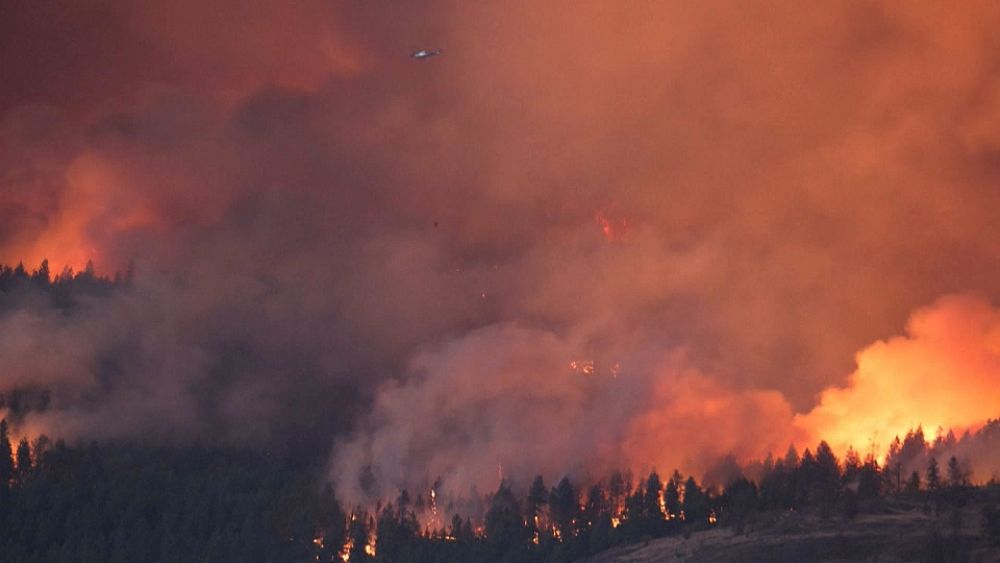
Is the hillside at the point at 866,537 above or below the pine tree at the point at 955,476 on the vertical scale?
below

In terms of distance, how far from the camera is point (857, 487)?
19025 cm

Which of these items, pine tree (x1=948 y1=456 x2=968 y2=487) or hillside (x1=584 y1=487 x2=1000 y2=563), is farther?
pine tree (x1=948 y1=456 x2=968 y2=487)

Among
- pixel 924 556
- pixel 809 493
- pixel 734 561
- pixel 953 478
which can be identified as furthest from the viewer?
pixel 809 493

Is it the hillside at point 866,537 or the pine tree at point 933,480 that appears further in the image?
the pine tree at point 933,480

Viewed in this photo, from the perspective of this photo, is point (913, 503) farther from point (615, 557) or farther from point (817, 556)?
point (615, 557)

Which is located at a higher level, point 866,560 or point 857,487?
point 857,487

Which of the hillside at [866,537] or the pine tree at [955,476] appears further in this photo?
the pine tree at [955,476]

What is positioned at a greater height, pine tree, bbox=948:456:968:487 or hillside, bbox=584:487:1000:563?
pine tree, bbox=948:456:968:487

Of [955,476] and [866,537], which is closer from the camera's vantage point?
[866,537]

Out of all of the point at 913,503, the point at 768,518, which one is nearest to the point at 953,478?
the point at 913,503

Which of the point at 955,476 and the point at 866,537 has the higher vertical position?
the point at 955,476

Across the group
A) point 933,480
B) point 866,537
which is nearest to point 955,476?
point 933,480

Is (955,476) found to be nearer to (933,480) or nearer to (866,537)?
(933,480)

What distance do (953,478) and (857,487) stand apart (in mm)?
14450
